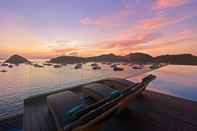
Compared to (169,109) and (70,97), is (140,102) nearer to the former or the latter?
(169,109)

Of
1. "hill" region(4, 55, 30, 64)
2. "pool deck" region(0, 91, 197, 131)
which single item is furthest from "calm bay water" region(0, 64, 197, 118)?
"hill" region(4, 55, 30, 64)

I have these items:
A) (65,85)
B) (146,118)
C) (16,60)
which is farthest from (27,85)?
(16,60)

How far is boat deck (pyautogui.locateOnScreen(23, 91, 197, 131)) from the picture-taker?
330cm

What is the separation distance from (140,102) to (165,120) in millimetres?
1395

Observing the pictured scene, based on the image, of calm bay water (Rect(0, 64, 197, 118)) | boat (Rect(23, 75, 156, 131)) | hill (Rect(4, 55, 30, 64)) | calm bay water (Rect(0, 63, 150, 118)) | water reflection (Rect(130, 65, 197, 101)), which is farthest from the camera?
hill (Rect(4, 55, 30, 64))

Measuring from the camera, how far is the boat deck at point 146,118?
3.30 meters

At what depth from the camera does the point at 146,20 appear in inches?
449

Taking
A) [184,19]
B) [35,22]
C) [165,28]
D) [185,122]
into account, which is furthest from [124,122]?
[35,22]

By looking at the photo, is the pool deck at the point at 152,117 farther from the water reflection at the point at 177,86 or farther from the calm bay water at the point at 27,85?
the calm bay water at the point at 27,85

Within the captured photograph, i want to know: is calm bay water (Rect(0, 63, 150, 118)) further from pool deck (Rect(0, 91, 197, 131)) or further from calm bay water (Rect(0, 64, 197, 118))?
pool deck (Rect(0, 91, 197, 131))

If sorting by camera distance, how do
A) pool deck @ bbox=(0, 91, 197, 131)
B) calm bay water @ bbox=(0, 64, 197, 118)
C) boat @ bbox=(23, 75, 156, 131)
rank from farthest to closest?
calm bay water @ bbox=(0, 64, 197, 118) → pool deck @ bbox=(0, 91, 197, 131) → boat @ bbox=(23, 75, 156, 131)

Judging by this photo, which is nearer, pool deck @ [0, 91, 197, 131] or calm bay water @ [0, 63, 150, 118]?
pool deck @ [0, 91, 197, 131]

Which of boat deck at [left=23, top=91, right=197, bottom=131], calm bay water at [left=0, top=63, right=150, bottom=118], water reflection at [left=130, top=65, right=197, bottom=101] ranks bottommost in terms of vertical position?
calm bay water at [left=0, top=63, right=150, bottom=118]

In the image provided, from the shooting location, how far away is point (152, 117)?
3805mm
